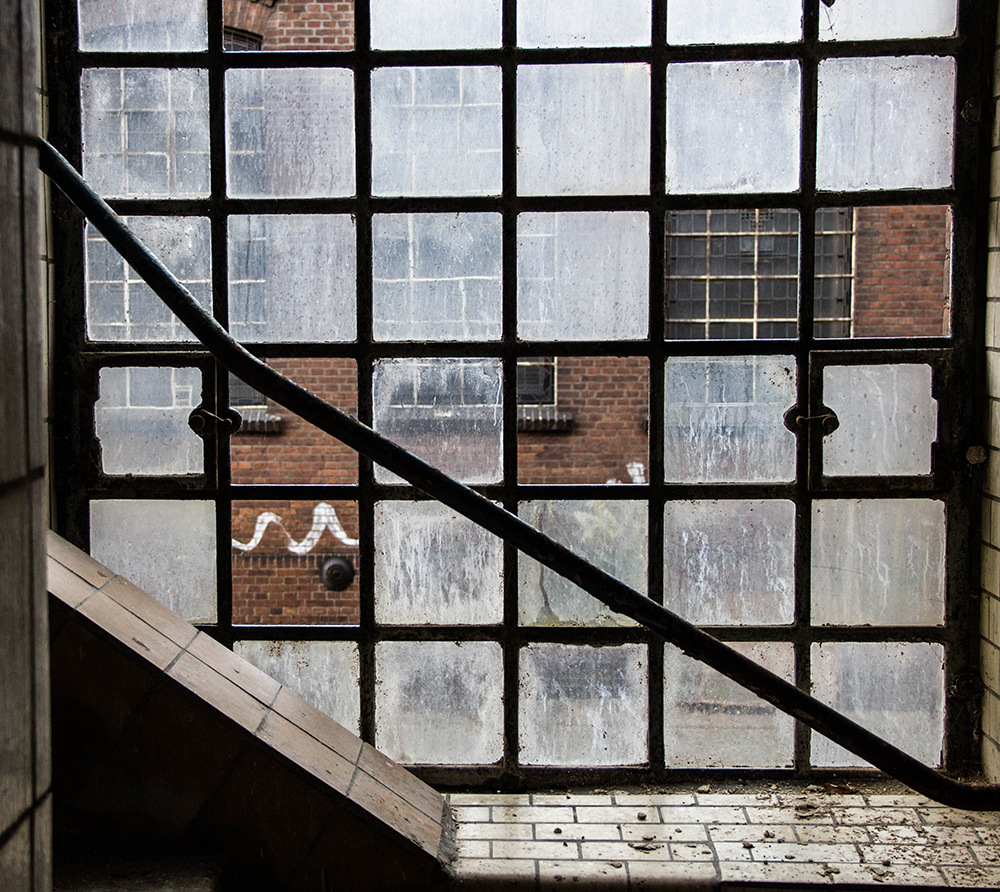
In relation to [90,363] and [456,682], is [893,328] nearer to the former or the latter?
[456,682]

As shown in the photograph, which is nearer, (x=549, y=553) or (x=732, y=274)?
(x=549, y=553)

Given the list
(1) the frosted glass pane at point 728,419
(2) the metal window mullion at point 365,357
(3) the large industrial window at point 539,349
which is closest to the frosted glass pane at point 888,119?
(3) the large industrial window at point 539,349

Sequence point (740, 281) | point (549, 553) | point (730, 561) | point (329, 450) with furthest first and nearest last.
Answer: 1. point (740, 281)
2. point (329, 450)
3. point (730, 561)
4. point (549, 553)

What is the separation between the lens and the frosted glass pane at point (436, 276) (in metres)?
2.15

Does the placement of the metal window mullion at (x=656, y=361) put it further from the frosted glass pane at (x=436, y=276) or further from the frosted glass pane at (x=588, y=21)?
the frosted glass pane at (x=436, y=276)

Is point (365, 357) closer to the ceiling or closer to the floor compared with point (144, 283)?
closer to the floor

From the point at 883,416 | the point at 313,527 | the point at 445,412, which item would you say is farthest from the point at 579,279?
the point at 313,527

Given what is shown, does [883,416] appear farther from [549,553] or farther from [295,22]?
[295,22]

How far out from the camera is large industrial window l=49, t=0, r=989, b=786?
212 centimetres

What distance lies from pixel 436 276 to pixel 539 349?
30 cm

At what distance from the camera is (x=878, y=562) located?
7.15 ft

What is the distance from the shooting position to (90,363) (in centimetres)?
216

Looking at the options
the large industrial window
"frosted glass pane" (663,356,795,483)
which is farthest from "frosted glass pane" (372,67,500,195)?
"frosted glass pane" (663,356,795,483)

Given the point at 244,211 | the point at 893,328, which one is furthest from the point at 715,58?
the point at 244,211
